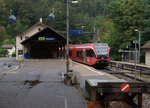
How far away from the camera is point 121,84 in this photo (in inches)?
352

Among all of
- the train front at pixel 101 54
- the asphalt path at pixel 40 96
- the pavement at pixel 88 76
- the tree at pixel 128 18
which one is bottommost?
the asphalt path at pixel 40 96

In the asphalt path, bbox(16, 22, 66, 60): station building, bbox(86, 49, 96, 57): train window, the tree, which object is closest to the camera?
the asphalt path

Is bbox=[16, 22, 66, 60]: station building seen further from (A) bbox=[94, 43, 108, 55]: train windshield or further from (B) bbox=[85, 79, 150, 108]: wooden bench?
(B) bbox=[85, 79, 150, 108]: wooden bench

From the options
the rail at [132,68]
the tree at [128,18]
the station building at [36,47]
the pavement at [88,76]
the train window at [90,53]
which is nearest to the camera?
the pavement at [88,76]

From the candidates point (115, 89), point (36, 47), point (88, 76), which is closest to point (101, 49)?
point (88, 76)

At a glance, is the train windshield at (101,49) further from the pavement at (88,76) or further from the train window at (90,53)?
the pavement at (88,76)

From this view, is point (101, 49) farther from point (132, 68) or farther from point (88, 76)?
point (88, 76)

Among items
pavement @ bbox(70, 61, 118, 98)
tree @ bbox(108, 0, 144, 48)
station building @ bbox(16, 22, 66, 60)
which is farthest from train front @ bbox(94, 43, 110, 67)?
tree @ bbox(108, 0, 144, 48)

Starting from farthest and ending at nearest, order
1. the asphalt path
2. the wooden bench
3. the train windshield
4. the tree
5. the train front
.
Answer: the tree, the train windshield, the train front, the asphalt path, the wooden bench

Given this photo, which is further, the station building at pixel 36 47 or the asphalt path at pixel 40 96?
the station building at pixel 36 47

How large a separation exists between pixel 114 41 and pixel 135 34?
685 cm

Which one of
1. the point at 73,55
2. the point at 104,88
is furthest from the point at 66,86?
the point at 73,55

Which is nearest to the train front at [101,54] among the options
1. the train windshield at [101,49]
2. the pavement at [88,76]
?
the train windshield at [101,49]

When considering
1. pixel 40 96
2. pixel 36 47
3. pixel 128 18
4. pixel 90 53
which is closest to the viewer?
pixel 40 96
